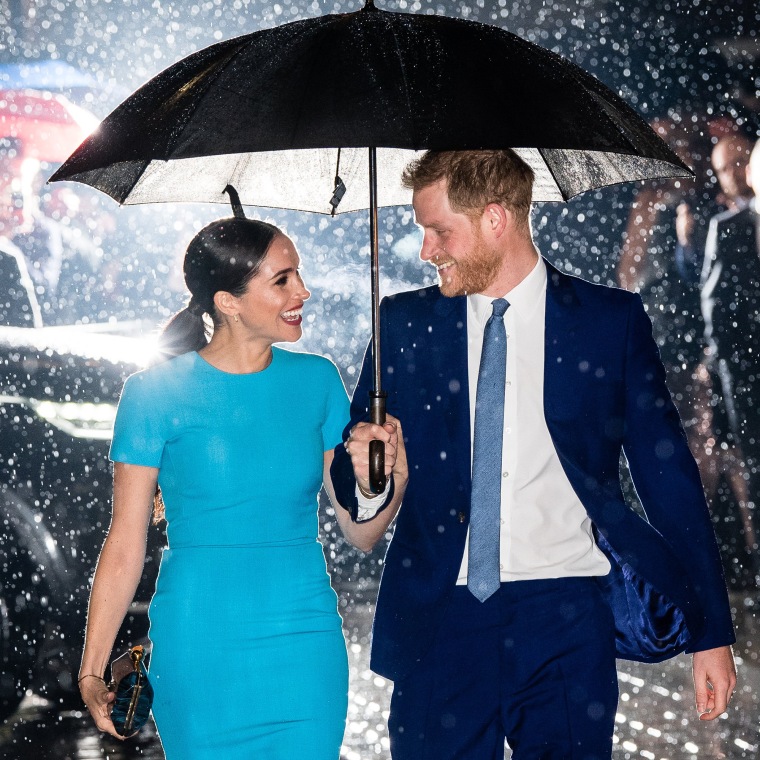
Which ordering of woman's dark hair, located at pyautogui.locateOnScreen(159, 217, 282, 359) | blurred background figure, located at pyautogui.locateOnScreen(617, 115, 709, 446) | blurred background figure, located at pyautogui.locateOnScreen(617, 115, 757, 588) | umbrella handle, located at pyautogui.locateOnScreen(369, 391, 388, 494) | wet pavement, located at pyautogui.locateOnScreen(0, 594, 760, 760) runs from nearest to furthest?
umbrella handle, located at pyautogui.locateOnScreen(369, 391, 388, 494), woman's dark hair, located at pyautogui.locateOnScreen(159, 217, 282, 359), wet pavement, located at pyautogui.locateOnScreen(0, 594, 760, 760), blurred background figure, located at pyautogui.locateOnScreen(617, 115, 757, 588), blurred background figure, located at pyautogui.locateOnScreen(617, 115, 709, 446)

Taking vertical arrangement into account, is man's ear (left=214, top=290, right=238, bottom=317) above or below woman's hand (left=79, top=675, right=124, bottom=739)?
above

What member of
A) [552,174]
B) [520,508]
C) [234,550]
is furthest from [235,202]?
[520,508]

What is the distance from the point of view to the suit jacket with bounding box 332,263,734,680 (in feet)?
10.9

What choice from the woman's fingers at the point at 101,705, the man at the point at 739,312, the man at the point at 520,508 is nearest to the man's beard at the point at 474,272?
the man at the point at 520,508

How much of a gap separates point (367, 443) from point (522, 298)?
1.91 ft

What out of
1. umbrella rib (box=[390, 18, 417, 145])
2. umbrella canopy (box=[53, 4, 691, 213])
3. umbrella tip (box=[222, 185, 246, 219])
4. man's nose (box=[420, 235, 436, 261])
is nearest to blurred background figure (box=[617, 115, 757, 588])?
umbrella tip (box=[222, 185, 246, 219])

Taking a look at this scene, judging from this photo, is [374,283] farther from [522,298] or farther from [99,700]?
[99,700]

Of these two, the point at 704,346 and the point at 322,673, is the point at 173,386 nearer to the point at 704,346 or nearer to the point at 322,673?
the point at 322,673

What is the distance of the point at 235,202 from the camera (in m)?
3.88

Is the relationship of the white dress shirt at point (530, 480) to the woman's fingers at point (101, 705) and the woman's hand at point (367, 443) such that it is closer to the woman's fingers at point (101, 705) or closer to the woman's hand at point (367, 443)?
the woman's hand at point (367, 443)

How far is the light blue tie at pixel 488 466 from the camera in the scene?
10.7 ft

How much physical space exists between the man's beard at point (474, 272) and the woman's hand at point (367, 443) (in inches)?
14.1

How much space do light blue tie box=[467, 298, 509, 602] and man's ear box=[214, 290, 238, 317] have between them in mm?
721

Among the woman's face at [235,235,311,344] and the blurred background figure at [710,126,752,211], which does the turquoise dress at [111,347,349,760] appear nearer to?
the woman's face at [235,235,311,344]
